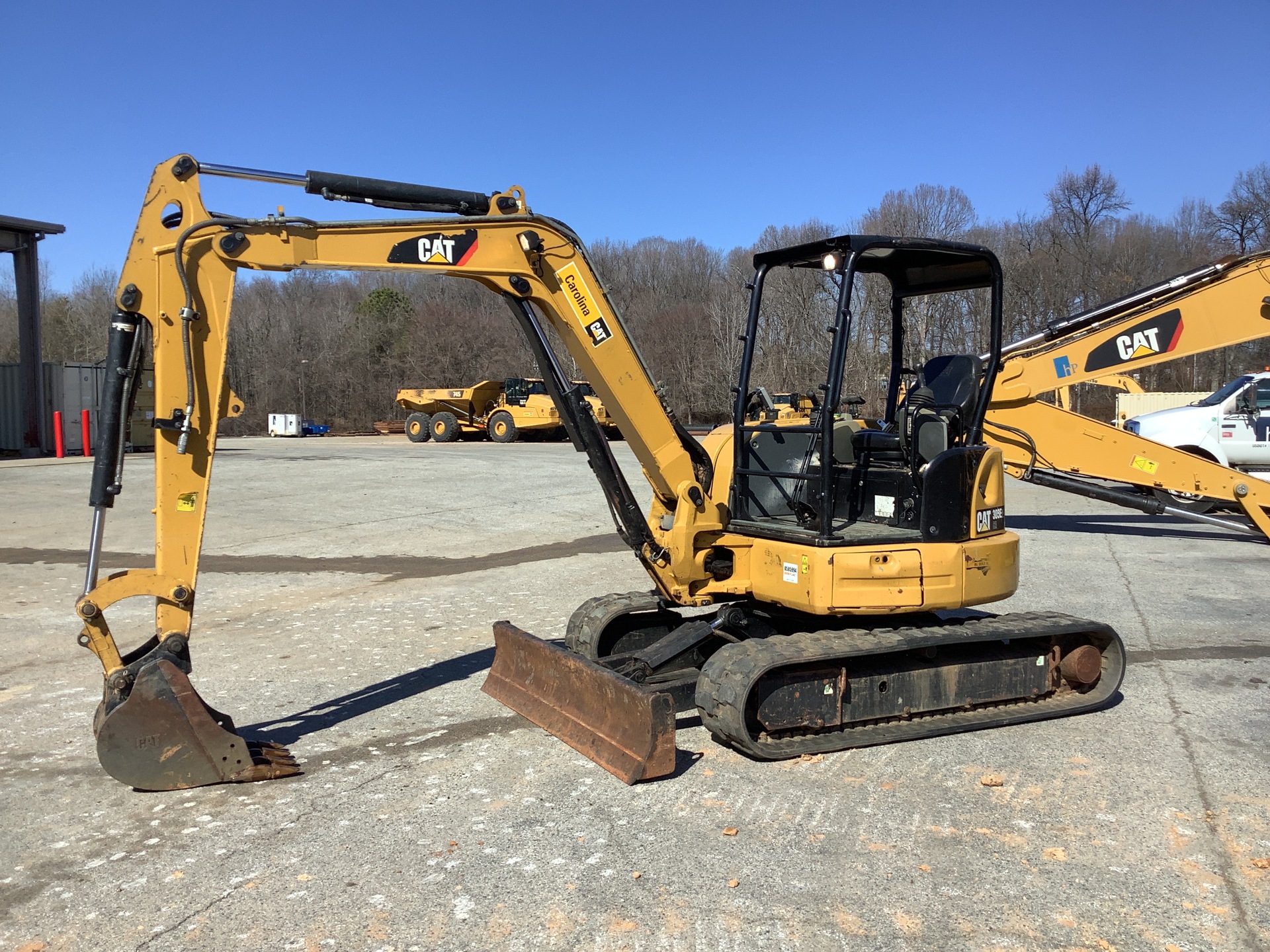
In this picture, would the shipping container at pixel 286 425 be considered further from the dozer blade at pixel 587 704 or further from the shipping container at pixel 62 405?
the dozer blade at pixel 587 704

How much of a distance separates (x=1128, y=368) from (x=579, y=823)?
1190 centimetres

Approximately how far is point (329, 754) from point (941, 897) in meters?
3.46

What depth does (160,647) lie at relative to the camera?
5.16 meters

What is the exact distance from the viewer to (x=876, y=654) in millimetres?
5918

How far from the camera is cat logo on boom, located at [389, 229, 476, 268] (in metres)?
5.60

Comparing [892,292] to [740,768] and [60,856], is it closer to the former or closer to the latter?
[740,768]

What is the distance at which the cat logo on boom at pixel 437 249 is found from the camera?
18.4ft

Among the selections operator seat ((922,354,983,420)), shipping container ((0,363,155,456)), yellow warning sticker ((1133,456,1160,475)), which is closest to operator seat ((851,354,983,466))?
operator seat ((922,354,983,420))

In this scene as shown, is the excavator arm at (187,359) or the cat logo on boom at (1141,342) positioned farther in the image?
the cat logo on boom at (1141,342)

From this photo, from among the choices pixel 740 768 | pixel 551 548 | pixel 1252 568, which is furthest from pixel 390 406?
pixel 740 768

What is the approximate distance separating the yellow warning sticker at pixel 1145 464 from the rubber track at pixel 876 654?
22.3ft

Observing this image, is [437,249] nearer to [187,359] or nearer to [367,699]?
[187,359]

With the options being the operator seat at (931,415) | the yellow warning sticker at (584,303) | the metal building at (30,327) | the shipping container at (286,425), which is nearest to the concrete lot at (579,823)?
the operator seat at (931,415)

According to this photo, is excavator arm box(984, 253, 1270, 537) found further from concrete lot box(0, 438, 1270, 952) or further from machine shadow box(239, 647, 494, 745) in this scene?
machine shadow box(239, 647, 494, 745)
